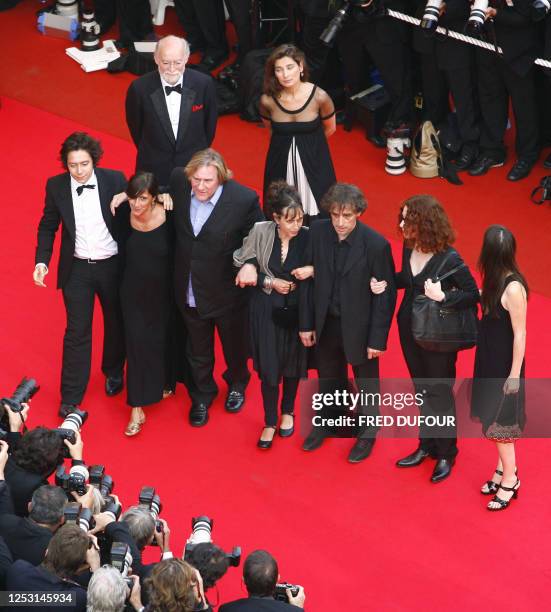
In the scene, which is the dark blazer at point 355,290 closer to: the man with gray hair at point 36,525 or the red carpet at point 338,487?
the red carpet at point 338,487

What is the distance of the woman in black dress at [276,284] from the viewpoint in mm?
5543

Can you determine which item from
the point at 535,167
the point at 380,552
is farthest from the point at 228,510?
the point at 535,167

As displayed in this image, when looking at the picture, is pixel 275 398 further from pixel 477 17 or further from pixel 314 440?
pixel 477 17

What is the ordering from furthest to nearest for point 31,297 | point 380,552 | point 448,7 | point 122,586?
point 448,7 → point 31,297 → point 380,552 → point 122,586

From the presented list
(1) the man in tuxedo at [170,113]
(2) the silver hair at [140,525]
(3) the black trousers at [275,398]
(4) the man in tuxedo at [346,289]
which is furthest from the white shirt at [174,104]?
(2) the silver hair at [140,525]

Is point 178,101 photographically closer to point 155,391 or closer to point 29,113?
point 155,391

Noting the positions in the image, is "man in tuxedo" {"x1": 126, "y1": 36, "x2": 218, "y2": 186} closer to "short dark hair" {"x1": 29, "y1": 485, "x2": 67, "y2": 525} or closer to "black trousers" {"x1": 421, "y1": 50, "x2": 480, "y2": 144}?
"black trousers" {"x1": 421, "y1": 50, "x2": 480, "y2": 144}

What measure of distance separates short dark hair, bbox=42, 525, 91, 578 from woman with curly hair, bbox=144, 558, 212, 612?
0.95ft

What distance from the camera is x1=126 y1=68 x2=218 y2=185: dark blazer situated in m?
6.59

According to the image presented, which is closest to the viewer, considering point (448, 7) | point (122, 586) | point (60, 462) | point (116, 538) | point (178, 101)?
point (122, 586)

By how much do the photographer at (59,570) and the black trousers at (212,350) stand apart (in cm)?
209

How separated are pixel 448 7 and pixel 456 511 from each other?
353 centimetres

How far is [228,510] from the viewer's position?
5.75 metres

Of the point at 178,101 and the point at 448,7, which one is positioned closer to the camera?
the point at 178,101
